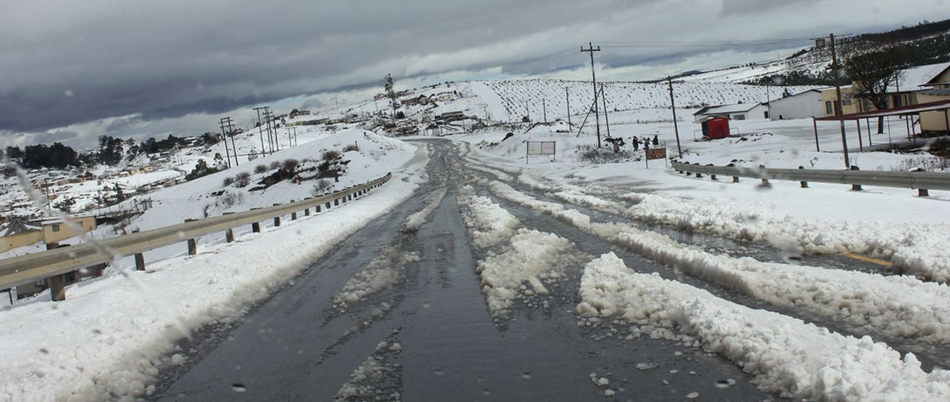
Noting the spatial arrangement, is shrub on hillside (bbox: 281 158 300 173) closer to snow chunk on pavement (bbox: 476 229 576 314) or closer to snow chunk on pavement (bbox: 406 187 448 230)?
snow chunk on pavement (bbox: 406 187 448 230)

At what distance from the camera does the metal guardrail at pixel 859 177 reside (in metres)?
12.4

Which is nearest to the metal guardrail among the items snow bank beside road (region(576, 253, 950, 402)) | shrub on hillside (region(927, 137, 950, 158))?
snow bank beside road (region(576, 253, 950, 402))

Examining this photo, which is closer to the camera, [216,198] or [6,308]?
[6,308]

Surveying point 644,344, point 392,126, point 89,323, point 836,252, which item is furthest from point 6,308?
point 392,126

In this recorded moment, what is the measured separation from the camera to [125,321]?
7055 millimetres

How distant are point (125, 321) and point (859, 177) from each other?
49.7ft

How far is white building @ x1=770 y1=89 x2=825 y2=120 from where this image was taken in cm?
8681

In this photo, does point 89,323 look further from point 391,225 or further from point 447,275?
point 391,225

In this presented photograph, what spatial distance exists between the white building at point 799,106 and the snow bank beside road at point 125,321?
90.3m

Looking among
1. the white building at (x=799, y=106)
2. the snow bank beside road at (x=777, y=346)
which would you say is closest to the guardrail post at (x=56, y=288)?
the snow bank beside road at (x=777, y=346)

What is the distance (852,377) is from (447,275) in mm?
5734

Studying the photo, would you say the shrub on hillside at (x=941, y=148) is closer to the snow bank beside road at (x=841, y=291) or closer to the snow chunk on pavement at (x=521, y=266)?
the snow chunk on pavement at (x=521, y=266)

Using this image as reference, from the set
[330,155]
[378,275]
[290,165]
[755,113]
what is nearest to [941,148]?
[378,275]

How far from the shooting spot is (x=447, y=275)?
8.89 m
